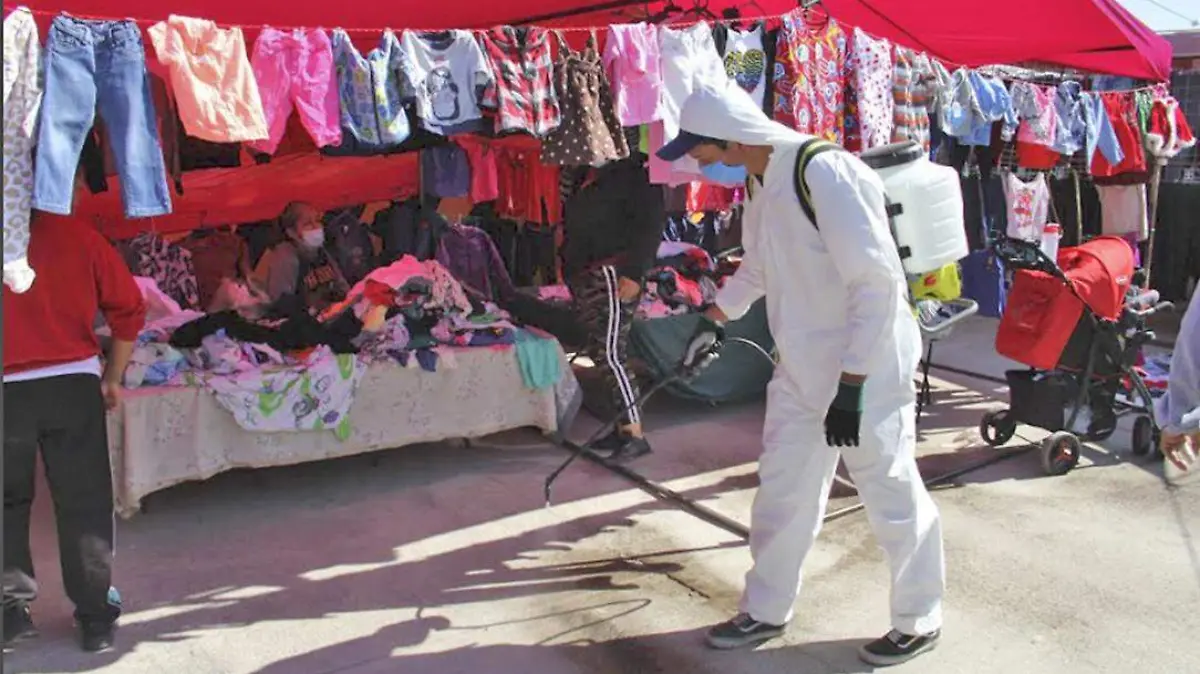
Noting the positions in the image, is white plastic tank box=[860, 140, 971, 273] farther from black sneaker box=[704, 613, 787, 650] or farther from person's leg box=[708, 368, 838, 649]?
black sneaker box=[704, 613, 787, 650]

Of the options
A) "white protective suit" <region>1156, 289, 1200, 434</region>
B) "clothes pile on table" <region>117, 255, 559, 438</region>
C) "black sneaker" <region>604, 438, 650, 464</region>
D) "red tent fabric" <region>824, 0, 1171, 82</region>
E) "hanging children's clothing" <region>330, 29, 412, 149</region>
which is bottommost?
"black sneaker" <region>604, 438, 650, 464</region>

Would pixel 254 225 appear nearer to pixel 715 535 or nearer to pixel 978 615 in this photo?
pixel 715 535

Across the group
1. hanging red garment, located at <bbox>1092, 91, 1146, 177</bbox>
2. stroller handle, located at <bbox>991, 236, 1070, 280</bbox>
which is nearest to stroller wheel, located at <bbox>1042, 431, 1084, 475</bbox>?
stroller handle, located at <bbox>991, 236, 1070, 280</bbox>

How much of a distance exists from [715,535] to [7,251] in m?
3.18

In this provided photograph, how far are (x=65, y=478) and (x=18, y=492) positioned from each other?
0.16 metres

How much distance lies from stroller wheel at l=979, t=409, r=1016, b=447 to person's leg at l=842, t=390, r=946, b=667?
2.80 m

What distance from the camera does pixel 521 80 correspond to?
4844 millimetres

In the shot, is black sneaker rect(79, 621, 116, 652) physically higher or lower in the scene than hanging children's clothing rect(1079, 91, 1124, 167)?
lower

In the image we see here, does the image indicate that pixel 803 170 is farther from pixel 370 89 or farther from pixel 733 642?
pixel 370 89

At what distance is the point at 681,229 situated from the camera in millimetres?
9227

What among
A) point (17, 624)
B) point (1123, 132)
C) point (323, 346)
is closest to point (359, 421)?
point (323, 346)

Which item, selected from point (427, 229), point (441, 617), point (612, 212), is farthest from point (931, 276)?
point (427, 229)

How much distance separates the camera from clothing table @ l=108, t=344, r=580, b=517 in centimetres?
470

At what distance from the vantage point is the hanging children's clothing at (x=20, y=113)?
3.30m
